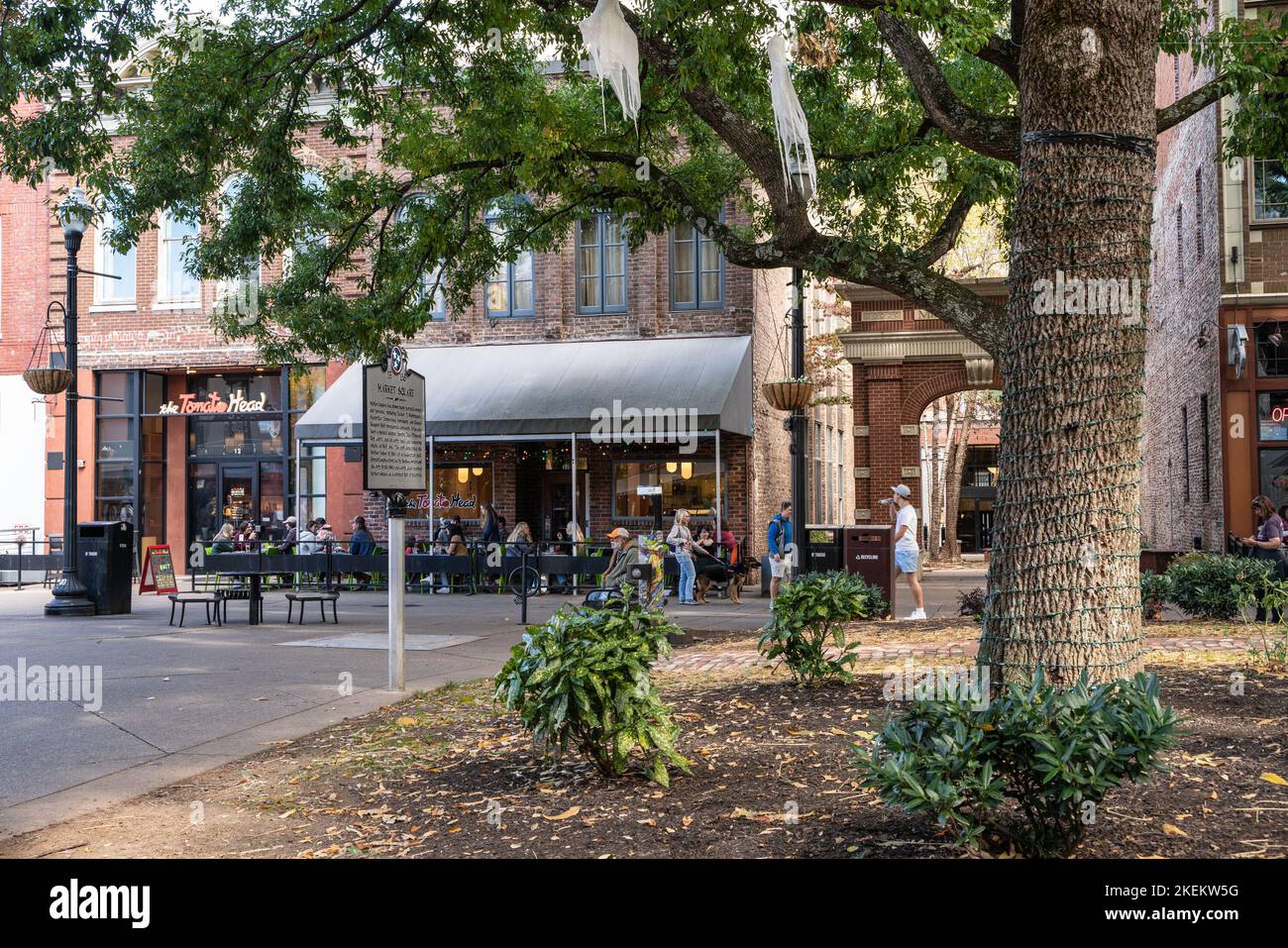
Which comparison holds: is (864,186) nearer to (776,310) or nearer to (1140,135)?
(1140,135)

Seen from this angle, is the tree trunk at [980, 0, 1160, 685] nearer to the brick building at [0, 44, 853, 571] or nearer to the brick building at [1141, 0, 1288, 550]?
the brick building at [1141, 0, 1288, 550]

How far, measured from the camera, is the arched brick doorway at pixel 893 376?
968 inches

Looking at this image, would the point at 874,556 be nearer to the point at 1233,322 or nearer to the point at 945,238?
the point at 945,238

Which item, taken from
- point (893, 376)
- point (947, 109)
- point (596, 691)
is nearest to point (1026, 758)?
point (596, 691)

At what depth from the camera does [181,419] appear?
92.1 feet

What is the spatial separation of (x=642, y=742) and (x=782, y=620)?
8.66ft

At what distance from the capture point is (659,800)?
5539 millimetres

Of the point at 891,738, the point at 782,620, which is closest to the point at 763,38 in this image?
the point at 782,620

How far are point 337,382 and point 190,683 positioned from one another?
15.7 m

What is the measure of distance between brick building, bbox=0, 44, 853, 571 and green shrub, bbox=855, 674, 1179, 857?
692 inches

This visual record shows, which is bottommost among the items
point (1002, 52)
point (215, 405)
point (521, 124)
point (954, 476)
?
point (954, 476)

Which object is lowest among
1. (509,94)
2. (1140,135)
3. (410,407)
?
(410,407)
